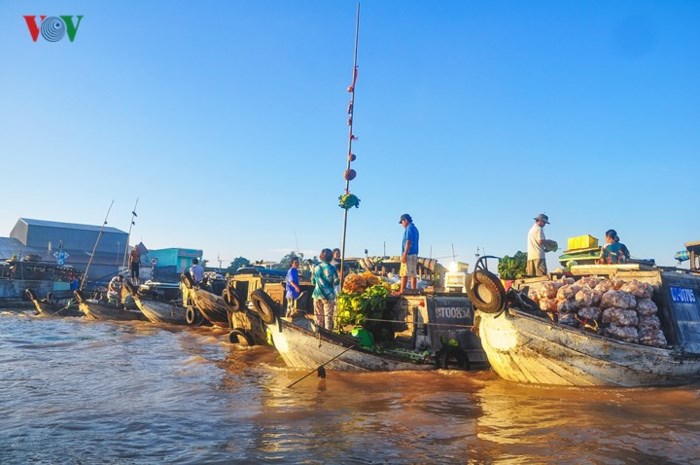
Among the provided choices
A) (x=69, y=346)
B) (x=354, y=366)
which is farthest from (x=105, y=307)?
(x=354, y=366)

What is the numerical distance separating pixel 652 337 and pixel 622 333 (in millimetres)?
563

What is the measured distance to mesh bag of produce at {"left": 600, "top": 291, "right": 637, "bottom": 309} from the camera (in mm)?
7707

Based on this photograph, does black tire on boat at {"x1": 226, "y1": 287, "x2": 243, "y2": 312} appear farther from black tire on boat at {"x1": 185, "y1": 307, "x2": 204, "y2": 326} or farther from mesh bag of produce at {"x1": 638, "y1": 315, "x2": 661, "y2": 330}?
mesh bag of produce at {"x1": 638, "y1": 315, "x2": 661, "y2": 330}

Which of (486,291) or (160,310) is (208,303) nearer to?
(160,310)

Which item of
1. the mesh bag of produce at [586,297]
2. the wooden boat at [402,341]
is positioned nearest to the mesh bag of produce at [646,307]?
the mesh bag of produce at [586,297]

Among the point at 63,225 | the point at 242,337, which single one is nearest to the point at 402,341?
the point at 242,337

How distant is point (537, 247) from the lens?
1040 centimetres

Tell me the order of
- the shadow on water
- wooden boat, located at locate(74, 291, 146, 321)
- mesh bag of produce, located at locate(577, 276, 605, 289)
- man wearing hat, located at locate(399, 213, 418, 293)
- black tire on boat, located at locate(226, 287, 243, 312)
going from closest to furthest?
the shadow on water, mesh bag of produce, located at locate(577, 276, 605, 289), man wearing hat, located at locate(399, 213, 418, 293), black tire on boat, located at locate(226, 287, 243, 312), wooden boat, located at locate(74, 291, 146, 321)

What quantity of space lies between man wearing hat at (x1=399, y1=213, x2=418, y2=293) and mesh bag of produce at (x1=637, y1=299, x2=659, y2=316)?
448cm

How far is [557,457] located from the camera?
4.81m

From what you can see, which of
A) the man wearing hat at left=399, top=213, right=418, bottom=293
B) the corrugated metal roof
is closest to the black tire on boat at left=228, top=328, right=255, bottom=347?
the man wearing hat at left=399, top=213, right=418, bottom=293

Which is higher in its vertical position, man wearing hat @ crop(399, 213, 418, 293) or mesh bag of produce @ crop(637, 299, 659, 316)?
man wearing hat @ crop(399, 213, 418, 293)

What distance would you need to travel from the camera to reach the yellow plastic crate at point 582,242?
48.1 ft

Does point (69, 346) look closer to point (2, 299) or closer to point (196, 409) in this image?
point (196, 409)
